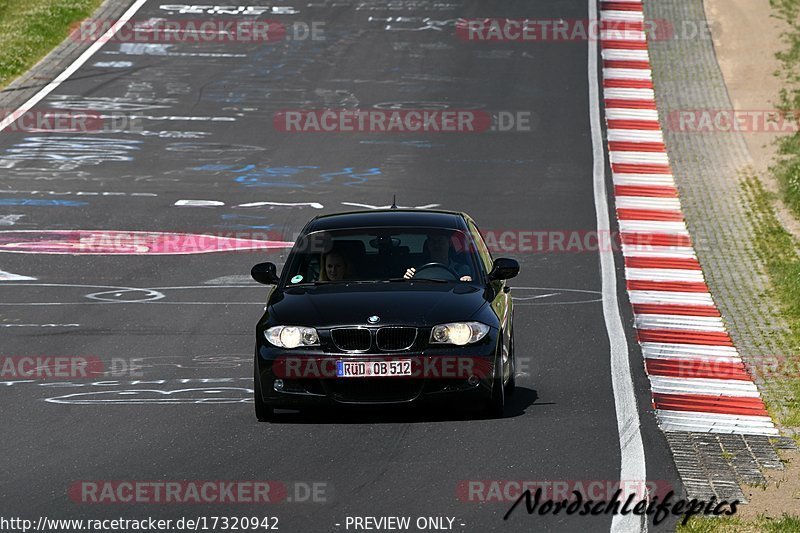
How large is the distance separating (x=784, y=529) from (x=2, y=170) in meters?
17.5

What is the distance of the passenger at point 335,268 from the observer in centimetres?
1145

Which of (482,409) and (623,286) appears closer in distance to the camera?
(482,409)

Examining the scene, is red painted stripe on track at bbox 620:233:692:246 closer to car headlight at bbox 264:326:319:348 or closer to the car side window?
the car side window

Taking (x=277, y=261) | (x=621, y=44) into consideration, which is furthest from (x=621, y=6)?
(x=277, y=261)

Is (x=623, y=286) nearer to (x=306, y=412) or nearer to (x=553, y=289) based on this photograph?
(x=553, y=289)

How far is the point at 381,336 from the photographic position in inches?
404

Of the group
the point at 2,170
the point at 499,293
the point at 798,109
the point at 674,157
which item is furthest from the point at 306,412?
the point at 798,109

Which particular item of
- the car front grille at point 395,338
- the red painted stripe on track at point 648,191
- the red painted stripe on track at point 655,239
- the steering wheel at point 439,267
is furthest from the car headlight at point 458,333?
the red painted stripe on track at point 648,191

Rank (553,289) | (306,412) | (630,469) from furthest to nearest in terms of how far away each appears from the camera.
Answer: (553,289)
(306,412)
(630,469)

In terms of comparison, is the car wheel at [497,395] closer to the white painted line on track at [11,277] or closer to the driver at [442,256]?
the driver at [442,256]

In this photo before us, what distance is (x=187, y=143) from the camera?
976 inches

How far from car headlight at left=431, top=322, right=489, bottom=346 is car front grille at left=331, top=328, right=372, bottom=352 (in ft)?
1.51

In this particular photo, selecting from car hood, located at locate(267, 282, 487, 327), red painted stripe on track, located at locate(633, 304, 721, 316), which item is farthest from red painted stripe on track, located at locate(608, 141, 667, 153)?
car hood, located at locate(267, 282, 487, 327)

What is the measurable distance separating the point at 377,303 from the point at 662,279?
7.84m
